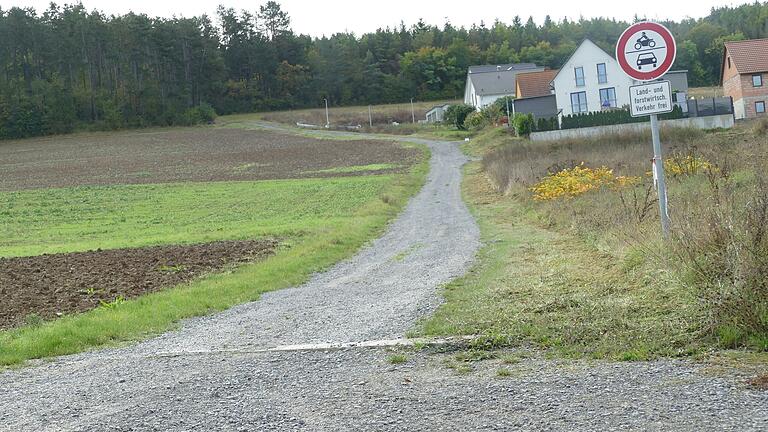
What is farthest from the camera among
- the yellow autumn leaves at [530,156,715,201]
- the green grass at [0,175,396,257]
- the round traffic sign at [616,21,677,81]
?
the green grass at [0,175,396,257]

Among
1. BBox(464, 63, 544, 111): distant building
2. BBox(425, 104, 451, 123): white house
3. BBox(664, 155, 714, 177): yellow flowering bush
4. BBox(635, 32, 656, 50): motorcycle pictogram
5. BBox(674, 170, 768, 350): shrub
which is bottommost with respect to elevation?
BBox(674, 170, 768, 350): shrub

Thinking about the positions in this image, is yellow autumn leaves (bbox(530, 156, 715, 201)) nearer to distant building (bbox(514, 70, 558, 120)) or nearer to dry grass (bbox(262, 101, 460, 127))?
distant building (bbox(514, 70, 558, 120))

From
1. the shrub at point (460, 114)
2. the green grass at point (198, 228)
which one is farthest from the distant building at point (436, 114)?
the green grass at point (198, 228)

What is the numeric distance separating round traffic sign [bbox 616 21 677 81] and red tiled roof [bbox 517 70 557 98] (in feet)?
252

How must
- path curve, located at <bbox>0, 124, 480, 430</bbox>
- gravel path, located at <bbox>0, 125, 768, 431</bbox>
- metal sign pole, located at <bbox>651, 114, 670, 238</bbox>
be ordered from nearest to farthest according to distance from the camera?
gravel path, located at <bbox>0, 125, 768, 431</bbox> → path curve, located at <bbox>0, 124, 480, 430</bbox> → metal sign pole, located at <bbox>651, 114, 670, 238</bbox>

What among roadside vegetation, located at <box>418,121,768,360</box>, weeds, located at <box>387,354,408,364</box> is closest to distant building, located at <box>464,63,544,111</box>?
roadside vegetation, located at <box>418,121,768,360</box>

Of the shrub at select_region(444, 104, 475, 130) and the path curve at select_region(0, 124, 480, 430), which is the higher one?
the shrub at select_region(444, 104, 475, 130)

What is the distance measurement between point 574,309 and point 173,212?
111ft

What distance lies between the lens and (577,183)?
25531mm

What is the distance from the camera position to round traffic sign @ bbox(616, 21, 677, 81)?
9508 mm

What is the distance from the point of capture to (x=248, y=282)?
15.9 m

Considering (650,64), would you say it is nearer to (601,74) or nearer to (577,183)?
(577,183)

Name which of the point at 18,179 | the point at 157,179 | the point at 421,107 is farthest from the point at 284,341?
the point at 421,107

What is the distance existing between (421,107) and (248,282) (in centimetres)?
11292
